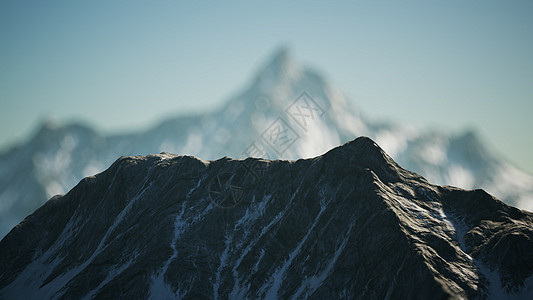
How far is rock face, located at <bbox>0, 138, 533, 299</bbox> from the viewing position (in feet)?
409

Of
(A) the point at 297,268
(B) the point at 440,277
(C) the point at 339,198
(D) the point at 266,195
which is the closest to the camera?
(B) the point at 440,277

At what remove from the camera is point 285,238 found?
6156 inches

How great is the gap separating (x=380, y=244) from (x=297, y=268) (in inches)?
1010

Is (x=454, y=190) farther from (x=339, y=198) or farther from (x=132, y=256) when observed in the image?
(x=132, y=256)

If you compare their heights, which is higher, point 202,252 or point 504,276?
point 202,252

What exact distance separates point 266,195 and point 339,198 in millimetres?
26809

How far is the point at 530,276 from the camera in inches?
4628

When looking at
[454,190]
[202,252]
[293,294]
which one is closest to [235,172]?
[202,252]

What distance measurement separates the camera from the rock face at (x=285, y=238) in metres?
125

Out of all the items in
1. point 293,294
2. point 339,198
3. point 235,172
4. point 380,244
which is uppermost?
point 235,172

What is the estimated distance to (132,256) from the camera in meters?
163

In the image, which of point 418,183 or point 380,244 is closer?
point 380,244

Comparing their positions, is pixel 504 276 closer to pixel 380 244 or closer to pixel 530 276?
pixel 530 276

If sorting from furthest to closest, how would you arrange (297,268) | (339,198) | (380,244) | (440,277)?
(339,198) → (297,268) → (380,244) → (440,277)
